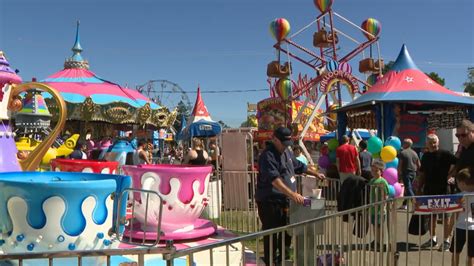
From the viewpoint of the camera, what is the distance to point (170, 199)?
475cm

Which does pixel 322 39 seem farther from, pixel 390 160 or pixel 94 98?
pixel 390 160

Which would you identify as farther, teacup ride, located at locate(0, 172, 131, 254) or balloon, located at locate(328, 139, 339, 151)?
balloon, located at locate(328, 139, 339, 151)

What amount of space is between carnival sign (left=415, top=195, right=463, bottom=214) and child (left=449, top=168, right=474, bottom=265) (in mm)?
82

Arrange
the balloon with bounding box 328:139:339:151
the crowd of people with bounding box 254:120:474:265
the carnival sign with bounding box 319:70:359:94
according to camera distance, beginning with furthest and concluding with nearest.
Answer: the carnival sign with bounding box 319:70:359:94, the balloon with bounding box 328:139:339:151, the crowd of people with bounding box 254:120:474:265

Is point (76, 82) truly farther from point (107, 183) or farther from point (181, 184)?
point (107, 183)

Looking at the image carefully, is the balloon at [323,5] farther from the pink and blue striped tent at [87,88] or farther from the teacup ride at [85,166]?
the teacup ride at [85,166]

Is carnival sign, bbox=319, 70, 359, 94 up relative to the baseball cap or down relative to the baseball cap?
up

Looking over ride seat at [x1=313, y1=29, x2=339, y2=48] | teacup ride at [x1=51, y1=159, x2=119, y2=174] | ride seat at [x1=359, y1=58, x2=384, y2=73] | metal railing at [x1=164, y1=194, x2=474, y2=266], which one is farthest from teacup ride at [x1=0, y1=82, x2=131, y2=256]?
ride seat at [x1=359, y1=58, x2=384, y2=73]

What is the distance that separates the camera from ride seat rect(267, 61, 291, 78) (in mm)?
19391

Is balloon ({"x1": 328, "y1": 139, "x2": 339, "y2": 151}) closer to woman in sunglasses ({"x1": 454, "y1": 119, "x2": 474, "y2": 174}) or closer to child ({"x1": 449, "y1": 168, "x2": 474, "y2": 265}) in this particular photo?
woman in sunglasses ({"x1": 454, "y1": 119, "x2": 474, "y2": 174})

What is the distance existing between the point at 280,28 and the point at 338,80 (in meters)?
4.22

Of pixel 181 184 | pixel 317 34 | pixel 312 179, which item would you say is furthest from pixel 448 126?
pixel 181 184

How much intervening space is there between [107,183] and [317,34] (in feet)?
61.9

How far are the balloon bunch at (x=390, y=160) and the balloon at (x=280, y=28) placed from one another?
1045 centimetres
